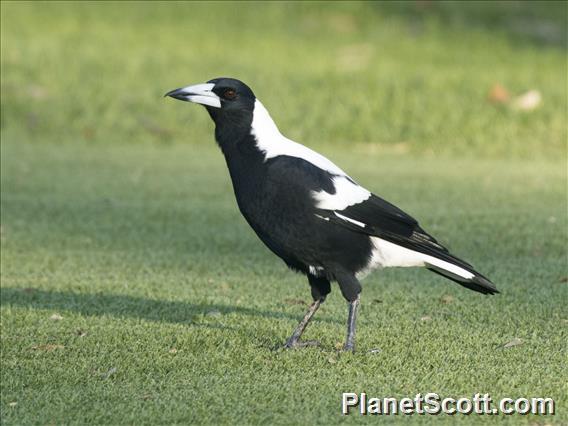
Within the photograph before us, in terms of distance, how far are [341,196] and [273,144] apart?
443 mm

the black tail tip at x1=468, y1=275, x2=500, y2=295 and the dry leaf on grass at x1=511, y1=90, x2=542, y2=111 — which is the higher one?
the dry leaf on grass at x1=511, y1=90, x2=542, y2=111

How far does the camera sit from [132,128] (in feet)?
54.1

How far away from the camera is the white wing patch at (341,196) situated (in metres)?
Answer: 6.07

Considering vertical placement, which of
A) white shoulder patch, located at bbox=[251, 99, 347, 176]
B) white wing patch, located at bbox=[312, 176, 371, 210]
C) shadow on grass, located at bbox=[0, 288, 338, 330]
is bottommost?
shadow on grass, located at bbox=[0, 288, 338, 330]

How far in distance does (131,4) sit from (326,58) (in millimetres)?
4944

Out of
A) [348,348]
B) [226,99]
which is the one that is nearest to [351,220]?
[348,348]

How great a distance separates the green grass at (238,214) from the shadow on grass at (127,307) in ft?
0.10

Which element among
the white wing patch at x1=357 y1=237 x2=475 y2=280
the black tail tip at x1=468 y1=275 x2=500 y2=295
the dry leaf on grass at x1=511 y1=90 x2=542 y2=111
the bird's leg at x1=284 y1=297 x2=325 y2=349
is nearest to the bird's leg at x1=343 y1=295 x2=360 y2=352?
the white wing patch at x1=357 y1=237 x2=475 y2=280

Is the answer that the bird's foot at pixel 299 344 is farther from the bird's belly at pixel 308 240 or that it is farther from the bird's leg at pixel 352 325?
the bird's belly at pixel 308 240

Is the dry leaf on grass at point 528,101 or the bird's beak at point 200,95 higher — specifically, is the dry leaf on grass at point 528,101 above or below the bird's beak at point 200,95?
below

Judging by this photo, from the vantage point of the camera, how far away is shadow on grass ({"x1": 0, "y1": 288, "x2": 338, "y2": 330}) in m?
7.32

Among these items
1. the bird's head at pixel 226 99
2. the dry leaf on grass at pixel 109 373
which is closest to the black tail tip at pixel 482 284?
the bird's head at pixel 226 99

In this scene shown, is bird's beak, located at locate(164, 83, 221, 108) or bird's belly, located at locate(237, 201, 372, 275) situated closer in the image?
bird's belly, located at locate(237, 201, 372, 275)

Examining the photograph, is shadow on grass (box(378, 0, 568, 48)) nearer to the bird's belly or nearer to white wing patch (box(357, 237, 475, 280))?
white wing patch (box(357, 237, 475, 280))
